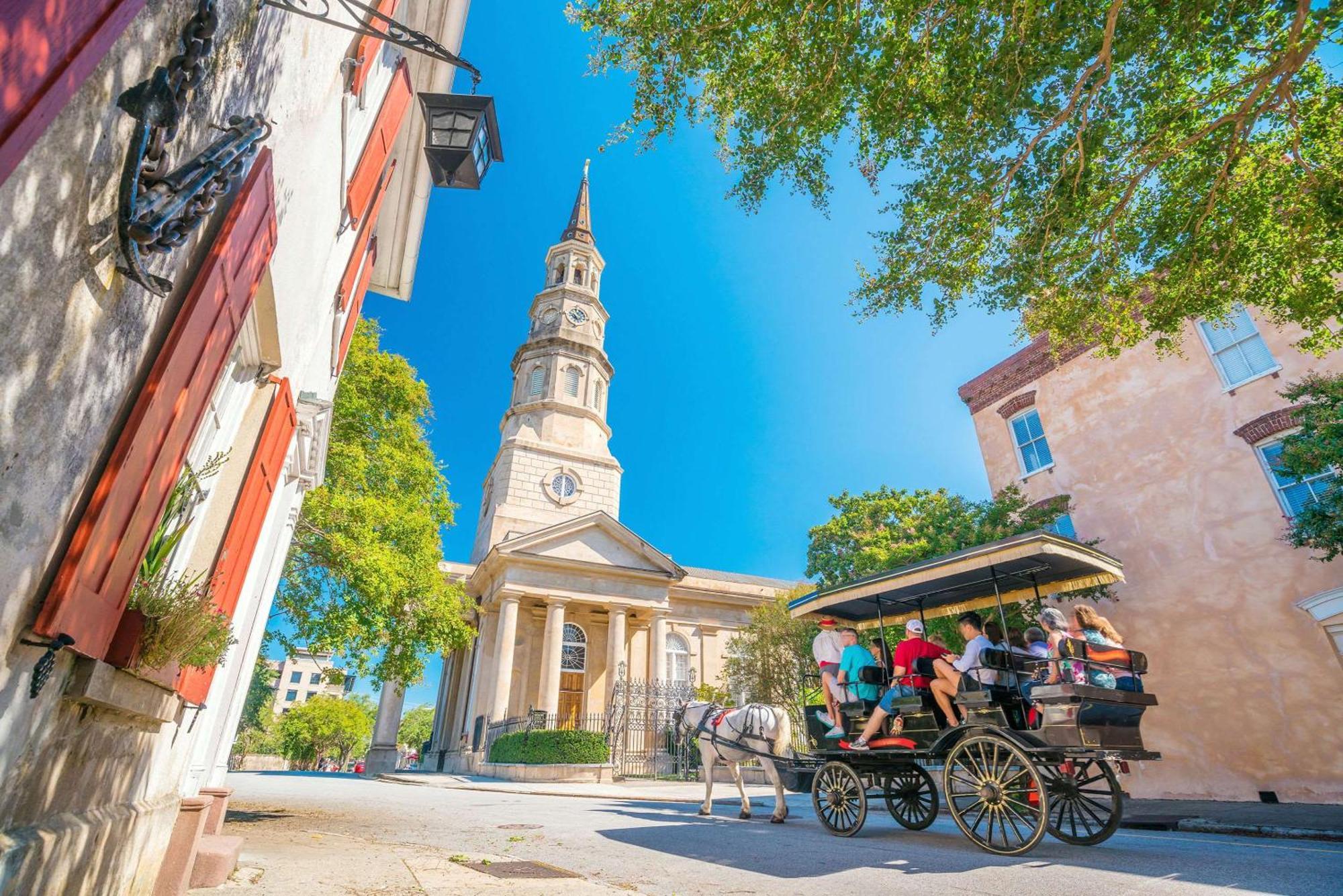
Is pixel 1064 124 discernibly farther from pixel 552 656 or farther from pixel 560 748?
pixel 552 656

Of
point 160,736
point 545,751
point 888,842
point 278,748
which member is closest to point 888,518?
point 545,751

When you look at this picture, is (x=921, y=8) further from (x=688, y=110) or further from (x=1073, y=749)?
(x=1073, y=749)

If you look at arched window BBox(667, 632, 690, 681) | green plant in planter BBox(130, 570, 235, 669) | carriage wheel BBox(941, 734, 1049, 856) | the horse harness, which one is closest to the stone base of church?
the horse harness

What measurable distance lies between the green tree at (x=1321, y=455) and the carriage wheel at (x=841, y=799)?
8799 mm

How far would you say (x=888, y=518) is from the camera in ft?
63.6

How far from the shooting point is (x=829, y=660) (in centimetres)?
856

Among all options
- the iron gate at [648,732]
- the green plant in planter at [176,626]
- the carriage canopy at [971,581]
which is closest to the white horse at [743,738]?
the carriage canopy at [971,581]

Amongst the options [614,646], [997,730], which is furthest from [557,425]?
[997,730]

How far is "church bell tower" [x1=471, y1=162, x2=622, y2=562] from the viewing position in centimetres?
3288

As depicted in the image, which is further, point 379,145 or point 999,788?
point 379,145

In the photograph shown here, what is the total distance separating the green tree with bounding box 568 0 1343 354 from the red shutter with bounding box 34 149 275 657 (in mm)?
6039

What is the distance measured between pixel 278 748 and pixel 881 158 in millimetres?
88379

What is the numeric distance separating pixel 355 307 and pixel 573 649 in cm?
2299

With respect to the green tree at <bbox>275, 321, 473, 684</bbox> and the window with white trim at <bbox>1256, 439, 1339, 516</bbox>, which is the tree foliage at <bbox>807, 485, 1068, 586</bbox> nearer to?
the window with white trim at <bbox>1256, 439, 1339, 516</bbox>
